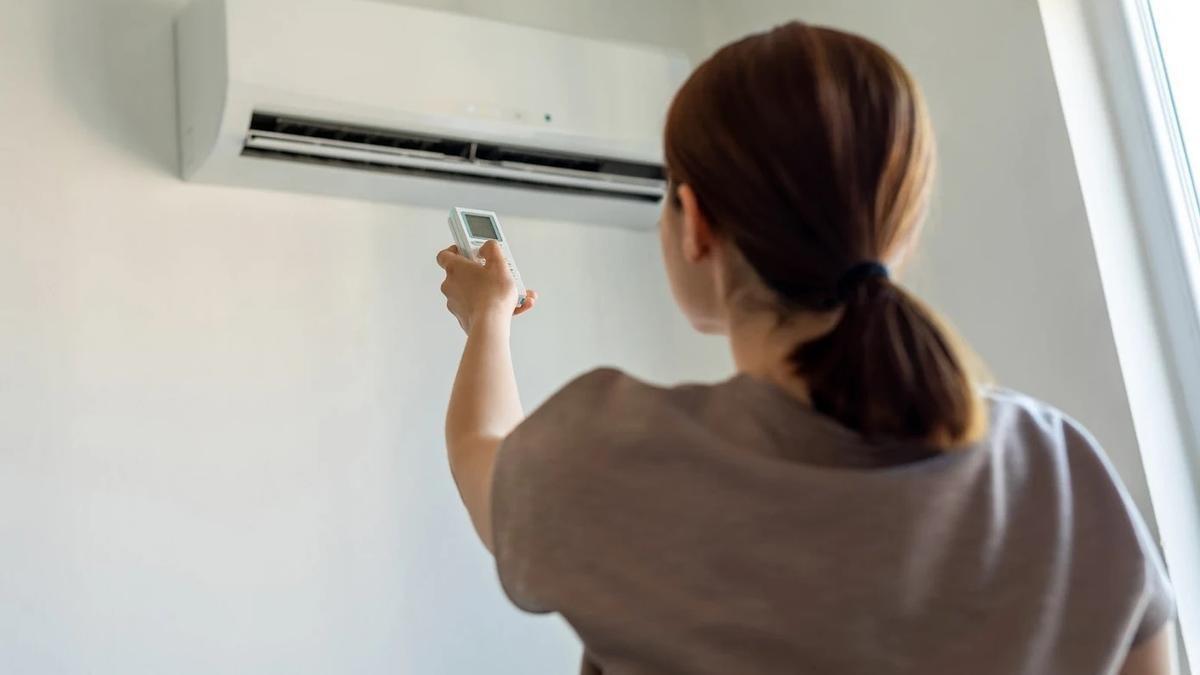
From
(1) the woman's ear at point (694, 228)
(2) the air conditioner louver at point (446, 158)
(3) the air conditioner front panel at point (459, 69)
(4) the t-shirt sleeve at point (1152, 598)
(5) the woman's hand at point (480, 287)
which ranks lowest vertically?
(4) the t-shirt sleeve at point (1152, 598)

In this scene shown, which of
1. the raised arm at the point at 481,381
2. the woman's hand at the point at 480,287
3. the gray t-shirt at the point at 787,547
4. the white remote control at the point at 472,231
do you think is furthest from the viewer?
the white remote control at the point at 472,231

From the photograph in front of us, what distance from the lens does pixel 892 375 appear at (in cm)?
63

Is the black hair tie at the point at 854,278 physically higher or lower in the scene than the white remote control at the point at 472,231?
lower

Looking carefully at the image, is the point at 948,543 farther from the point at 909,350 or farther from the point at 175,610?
the point at 175,610

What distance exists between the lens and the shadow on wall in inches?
70.5

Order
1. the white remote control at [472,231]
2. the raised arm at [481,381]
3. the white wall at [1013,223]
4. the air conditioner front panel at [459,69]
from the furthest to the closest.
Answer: the air conditioner front panel at [459,69], the white wall at [1013,223], the white remote control at [472,231], the raised arm at [481,381]

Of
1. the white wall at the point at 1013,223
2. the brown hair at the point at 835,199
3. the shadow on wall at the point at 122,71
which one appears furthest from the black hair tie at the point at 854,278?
the shadow on wall at the point at 122,71

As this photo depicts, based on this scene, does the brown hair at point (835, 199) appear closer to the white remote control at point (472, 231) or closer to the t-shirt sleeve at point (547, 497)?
the t-shirt sleeve at point (547, 497)

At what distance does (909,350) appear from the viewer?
2.10 feet

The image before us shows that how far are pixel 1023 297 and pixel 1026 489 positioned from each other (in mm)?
1059

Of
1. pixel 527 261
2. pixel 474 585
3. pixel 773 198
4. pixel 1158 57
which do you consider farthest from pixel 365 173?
pixel 773 198

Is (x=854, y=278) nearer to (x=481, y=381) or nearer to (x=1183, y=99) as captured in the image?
(x=481, y=381)

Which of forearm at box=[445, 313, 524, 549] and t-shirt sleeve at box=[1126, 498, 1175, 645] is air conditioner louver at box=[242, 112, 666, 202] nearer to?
forearm at box=[445, 313, 524, 549]

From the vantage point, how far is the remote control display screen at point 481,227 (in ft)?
3.79
